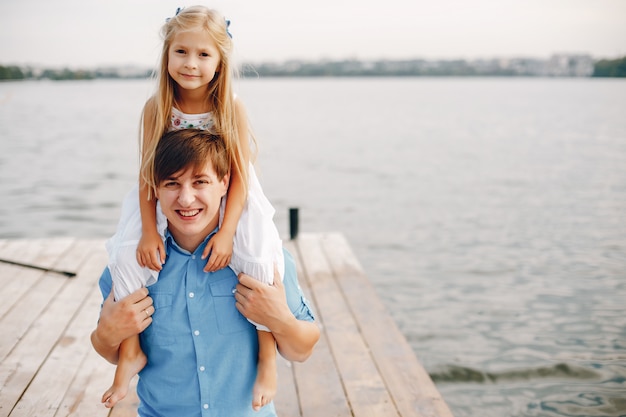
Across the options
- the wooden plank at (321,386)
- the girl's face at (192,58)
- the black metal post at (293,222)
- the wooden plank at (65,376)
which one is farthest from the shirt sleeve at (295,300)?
the black metal post at (293,222)

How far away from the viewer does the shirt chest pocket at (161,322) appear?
6.05 feet

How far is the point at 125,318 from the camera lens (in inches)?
70.4

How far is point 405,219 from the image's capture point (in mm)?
12008

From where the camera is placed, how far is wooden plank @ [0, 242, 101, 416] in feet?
9.99

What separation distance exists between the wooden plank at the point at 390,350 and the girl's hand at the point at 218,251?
147cm

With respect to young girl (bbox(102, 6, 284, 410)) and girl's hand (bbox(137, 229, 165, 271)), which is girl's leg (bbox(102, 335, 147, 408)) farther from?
girl's hand (bbox(137, 229, 165, 271))

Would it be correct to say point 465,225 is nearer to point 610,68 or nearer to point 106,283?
point 610,68

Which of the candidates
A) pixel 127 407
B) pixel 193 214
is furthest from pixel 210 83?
pixel 127 407

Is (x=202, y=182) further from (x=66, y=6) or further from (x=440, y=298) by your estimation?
(x=66, y=6)

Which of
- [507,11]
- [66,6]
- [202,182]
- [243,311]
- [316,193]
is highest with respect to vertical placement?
[507,11]

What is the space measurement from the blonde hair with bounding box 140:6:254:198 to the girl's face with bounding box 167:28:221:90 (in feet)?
0.08

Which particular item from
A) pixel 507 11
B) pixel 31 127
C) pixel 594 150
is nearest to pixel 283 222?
pixel 594 150

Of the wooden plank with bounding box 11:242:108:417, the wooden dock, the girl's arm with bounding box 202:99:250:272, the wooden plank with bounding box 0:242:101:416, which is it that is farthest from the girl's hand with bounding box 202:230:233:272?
the wooden plank with bounding box 0:242:101:416

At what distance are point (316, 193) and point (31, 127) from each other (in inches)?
723
